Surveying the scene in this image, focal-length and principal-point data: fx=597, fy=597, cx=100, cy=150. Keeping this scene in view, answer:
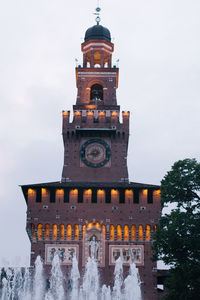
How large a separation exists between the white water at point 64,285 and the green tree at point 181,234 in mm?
13405

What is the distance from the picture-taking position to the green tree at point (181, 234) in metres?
43.3

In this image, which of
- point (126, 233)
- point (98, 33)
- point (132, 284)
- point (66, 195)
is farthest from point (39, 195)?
point (98, 33)

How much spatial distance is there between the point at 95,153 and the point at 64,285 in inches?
631

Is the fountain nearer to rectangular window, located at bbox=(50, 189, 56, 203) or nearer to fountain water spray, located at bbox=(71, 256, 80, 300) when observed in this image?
fountain water spray, located at bbox=(71, 256, 80, 300)

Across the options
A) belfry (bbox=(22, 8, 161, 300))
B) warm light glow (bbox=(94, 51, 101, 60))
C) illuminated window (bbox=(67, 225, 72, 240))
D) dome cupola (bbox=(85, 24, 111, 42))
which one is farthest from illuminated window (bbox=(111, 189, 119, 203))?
dome cupola (bbox=(85, 24, 111, 42))

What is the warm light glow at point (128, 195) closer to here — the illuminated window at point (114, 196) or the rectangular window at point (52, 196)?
the illuminated window at point (114, 196)

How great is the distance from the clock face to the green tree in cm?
2002

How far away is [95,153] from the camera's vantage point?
68.0m

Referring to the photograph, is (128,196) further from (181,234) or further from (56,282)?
(181,234)

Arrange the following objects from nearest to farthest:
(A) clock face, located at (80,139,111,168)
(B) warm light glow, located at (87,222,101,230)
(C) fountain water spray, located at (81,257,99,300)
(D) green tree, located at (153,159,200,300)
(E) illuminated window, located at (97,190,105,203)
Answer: (D) green tree, located at (153,159,200,300) < (C) fountain water spray, located at (81,257,99,300) < (B) warm light glow, located at (87,222,101,230) < (E) illuminated window, located at (97,190,105,203) < (A) clock face, located at (80,139,111,168)

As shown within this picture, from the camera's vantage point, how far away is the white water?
5781cm

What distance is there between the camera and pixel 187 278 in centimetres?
4309

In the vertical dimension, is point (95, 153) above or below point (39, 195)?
above

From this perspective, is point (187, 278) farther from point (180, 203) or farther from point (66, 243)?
point (66, 243)
